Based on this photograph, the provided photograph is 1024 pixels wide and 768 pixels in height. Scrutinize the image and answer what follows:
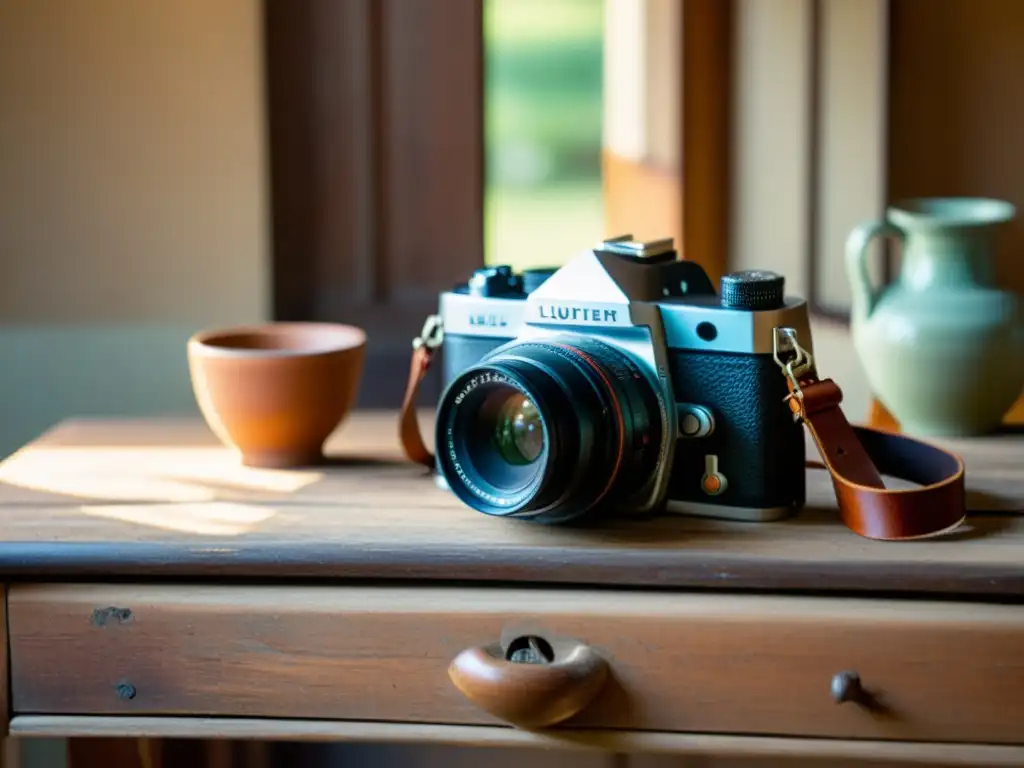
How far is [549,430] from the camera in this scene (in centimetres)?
78

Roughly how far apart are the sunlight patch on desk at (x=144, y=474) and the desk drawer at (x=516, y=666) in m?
0.11

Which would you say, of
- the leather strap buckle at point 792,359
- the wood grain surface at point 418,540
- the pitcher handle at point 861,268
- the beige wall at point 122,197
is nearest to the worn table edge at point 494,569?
the wood grain surface at point 418,540

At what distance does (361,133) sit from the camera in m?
1.24

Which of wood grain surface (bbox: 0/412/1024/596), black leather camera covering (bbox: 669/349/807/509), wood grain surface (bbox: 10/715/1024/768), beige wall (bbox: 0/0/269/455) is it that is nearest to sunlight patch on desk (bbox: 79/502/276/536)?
wood grain surface (bbox: 0/412/1024/596)

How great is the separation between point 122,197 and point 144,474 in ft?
1.15

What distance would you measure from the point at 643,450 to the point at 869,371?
284 mm

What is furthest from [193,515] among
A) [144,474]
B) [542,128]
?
[542,128]

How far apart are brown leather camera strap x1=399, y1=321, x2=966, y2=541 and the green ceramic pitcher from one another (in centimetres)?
11

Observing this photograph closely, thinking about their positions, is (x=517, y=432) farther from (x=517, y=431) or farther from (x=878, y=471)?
(x=878, y=471)

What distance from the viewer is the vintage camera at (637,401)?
81 cm

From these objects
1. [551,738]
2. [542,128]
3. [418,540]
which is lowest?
[551,738]

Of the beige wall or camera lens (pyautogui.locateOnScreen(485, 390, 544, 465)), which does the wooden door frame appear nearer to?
the beige wall

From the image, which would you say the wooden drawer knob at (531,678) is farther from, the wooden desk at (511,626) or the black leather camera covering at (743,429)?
the black leather camera covering at (743,429)

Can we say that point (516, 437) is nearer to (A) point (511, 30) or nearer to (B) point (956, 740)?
(B) point (956, 740)
